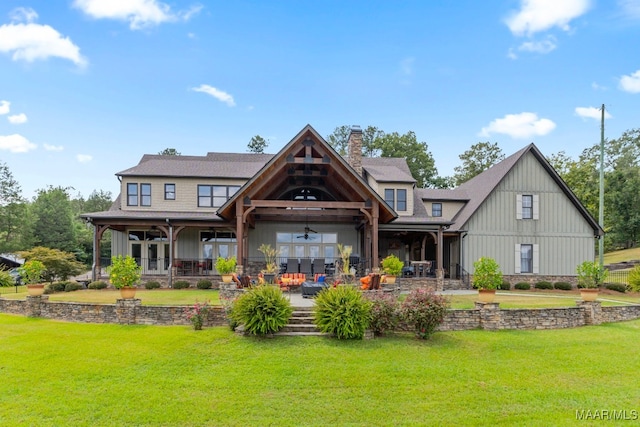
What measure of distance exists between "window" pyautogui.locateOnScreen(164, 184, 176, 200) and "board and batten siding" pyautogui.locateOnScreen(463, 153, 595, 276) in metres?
15.5

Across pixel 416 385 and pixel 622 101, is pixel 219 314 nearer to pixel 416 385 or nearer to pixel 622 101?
pixel 416 385

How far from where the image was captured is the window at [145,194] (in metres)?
20.2

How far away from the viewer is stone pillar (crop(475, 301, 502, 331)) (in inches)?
397

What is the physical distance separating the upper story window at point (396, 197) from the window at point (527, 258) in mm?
6272

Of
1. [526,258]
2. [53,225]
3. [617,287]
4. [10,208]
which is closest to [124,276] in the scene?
[526,258]

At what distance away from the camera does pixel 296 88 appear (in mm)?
26047

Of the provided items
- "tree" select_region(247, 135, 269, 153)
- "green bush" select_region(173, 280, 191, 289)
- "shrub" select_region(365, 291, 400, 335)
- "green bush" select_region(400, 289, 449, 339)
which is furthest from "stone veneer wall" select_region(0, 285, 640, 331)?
"tree" select_region(247, 135, 269, 153)

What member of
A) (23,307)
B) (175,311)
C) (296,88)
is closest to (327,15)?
(296,88)

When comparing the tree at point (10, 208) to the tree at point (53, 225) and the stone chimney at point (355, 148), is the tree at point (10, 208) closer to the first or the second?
the tree at point (53, 225)

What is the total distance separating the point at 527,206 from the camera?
806 inches

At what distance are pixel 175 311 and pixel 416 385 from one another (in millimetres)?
6657

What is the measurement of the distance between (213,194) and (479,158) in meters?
31.6

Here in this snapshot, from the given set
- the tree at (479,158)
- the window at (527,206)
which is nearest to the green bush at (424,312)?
the window at (527,206)

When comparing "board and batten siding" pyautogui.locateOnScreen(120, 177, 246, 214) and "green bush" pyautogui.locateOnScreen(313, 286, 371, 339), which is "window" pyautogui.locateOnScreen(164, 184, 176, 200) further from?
"green bush" pyautogui.locateOnScreen(313, 286, 371, 339)
